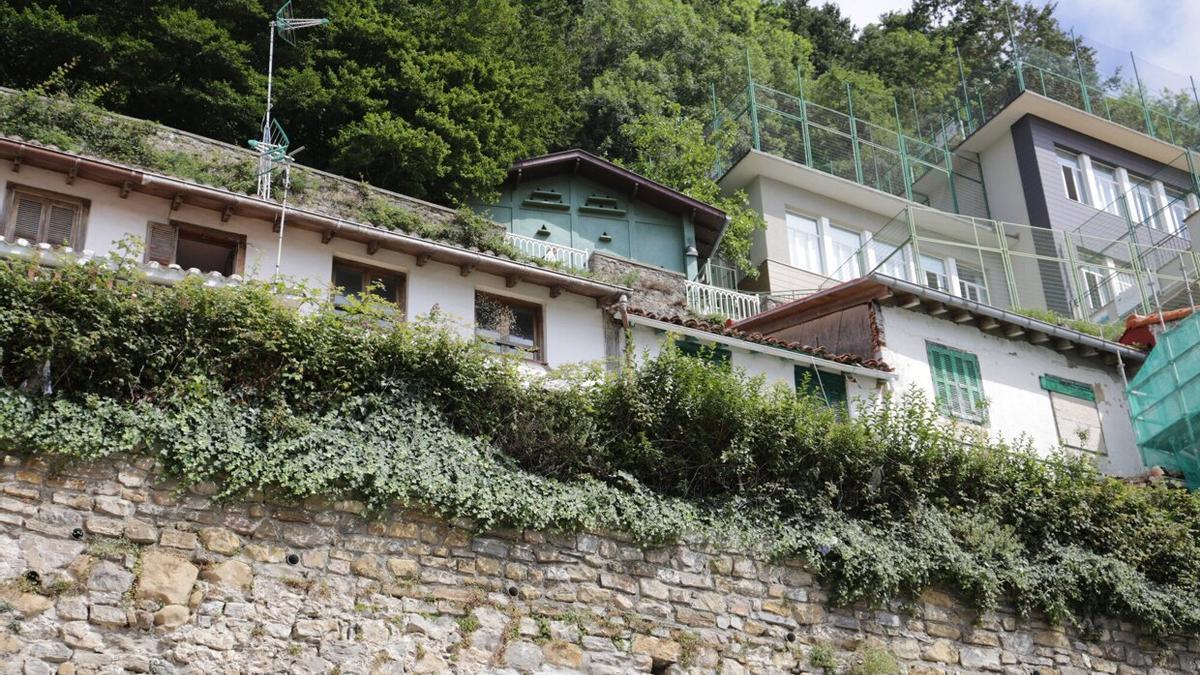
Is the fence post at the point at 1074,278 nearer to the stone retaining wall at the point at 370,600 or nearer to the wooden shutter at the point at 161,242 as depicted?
the stone retaining wall at the point at 370,600

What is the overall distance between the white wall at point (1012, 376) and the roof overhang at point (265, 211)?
15.9ft

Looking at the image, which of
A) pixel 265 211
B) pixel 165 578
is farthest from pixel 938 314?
pixel 165 578

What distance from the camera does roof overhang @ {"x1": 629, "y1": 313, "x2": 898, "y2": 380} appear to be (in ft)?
53.4

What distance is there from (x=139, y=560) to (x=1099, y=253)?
21.3 meters

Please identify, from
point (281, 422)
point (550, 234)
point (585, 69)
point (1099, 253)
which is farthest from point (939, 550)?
point (585, 69)

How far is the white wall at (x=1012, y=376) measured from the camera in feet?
59.4

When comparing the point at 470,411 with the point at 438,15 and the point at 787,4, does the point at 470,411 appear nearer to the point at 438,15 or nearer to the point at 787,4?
the point at 438,15

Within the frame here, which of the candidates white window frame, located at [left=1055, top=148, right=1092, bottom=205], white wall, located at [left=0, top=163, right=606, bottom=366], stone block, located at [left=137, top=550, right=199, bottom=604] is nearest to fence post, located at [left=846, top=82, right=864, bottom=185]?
white window frame, located at [left=1055, top=148, right=1092, bottom=205]

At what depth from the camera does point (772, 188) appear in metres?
25.6

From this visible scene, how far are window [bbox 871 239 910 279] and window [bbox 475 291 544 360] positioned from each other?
6.82 metres

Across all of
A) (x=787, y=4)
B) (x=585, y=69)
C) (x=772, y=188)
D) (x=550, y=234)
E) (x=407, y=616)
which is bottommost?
(x=407, y=616)

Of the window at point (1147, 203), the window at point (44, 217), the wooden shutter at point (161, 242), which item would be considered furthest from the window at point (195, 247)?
the window at point (1147, 203)

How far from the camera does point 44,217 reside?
13.9 metres

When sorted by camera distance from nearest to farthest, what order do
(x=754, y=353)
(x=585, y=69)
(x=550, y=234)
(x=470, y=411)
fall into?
1. (x=470, y=411)
2. (x=754, y=353)
3. (x=550, y=234)
4. (x=585, y=69)
